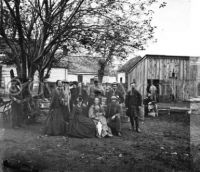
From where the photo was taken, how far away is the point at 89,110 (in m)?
6.39

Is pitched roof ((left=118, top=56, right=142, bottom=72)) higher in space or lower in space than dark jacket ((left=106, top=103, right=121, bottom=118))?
higher

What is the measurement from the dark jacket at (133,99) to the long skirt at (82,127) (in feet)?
3.46

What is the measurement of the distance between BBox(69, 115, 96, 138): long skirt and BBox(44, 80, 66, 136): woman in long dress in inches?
9.4

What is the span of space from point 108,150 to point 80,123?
4.40 ft

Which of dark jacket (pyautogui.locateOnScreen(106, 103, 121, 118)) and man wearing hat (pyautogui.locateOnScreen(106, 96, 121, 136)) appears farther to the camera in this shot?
dark jacket (pyautogui.locateOnScreen(106, 103, 121, 118))

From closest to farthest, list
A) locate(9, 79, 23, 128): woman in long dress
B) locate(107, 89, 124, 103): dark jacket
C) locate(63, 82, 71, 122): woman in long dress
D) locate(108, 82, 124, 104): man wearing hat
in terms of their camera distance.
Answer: locate(108, 82, 124, 104): man wearing hat, locate(107, 89, 124, 103): dark jacket, locate(9, 79, 23, 128): woman in long dress, locate(63, 82, 71, 122): woman in long dress

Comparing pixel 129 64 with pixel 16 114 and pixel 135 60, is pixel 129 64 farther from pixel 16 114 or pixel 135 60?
pixel 16 114

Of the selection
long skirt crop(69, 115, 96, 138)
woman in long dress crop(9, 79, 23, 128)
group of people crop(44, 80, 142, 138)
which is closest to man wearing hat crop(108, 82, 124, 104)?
group of people crop(44, 80, 142, 138)

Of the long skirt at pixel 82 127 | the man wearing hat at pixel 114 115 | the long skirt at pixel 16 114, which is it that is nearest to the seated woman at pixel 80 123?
→ the long skirt at pixel 82 127

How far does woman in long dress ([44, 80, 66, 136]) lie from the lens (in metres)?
6.28

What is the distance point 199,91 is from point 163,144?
6.07 feet

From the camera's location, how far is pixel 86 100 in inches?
251

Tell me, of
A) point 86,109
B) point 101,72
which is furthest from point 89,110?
point 101,72

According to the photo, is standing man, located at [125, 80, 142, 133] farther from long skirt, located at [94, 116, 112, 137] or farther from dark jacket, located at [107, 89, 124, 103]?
long skirt, located at [94, 116, 112, 137]
